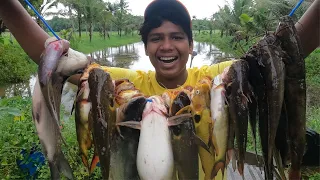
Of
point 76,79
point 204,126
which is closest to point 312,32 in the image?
point 204,126

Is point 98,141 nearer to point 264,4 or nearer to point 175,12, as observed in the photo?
point 175,12

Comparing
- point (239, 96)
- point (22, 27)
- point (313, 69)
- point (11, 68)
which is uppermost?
point (22, 27)

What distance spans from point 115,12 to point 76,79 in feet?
205

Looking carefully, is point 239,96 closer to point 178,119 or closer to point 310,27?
point 178,119

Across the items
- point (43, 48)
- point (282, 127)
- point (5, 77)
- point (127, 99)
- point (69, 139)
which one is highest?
point (43, 48)

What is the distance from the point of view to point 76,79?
282 centimetres

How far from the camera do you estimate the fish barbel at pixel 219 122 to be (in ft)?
7.88

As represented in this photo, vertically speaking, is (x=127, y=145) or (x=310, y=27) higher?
(x=310, y=27)

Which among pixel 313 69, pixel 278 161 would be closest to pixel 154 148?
pixel 278 161

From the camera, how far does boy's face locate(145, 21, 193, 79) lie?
2.84 meters

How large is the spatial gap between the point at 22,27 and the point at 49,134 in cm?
89

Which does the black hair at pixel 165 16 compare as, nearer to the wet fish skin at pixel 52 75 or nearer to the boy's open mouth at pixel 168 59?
the boy's open mouth at pixel 168 59

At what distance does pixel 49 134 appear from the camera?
8.35ft

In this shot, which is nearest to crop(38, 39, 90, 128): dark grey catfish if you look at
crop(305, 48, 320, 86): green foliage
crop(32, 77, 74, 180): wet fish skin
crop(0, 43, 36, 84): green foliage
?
crop(32, 77, 74, 180): wet fish skin
